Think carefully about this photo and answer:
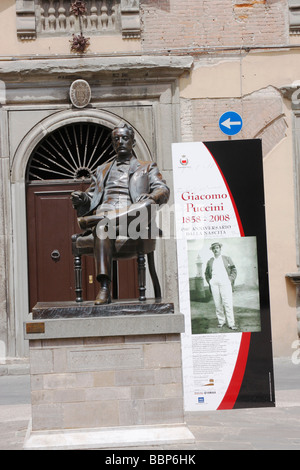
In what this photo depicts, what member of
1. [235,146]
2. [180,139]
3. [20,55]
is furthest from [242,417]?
[20,55]

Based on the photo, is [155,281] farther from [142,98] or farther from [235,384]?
[142,98]

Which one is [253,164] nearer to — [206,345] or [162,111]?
[206,345]

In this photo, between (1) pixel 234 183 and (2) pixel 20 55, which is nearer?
(1) pixel 234 183

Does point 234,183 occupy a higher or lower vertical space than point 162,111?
lower

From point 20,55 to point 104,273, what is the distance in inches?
209

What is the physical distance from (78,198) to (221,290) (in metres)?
1.55

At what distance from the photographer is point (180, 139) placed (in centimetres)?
1049

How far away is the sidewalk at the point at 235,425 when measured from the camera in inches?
222

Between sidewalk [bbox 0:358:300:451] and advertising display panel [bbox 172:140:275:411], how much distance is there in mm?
187

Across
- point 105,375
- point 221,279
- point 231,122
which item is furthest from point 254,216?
point 231,122

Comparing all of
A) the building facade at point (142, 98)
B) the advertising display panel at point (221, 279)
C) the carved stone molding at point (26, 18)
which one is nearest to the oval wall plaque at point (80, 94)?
the building facade at point (142, 98)

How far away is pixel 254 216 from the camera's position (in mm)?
6918

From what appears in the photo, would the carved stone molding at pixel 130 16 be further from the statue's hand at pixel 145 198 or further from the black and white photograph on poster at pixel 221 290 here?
the statue's hand at pixel 145 198

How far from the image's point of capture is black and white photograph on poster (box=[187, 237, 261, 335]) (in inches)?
270
